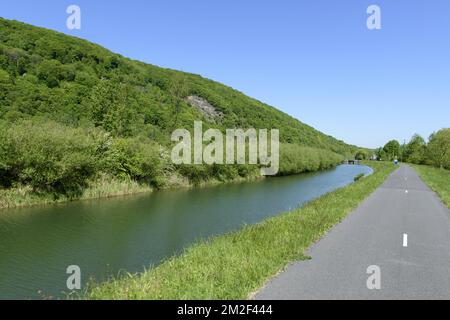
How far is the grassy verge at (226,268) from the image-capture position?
7863 mm

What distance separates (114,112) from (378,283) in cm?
4718

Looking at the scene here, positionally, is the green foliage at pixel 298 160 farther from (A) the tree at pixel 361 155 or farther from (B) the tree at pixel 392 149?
(A) the tree at pixel 361 155

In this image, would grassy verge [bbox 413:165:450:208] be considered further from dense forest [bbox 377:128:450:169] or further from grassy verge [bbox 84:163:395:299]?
dense forest [bbox 377:128:450:169]

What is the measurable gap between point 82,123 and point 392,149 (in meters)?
146

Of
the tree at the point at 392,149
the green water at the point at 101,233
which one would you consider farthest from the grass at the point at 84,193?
the tree at the point at 392,149

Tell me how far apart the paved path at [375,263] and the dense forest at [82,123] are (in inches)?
→ 804

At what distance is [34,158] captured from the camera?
25.3 metres

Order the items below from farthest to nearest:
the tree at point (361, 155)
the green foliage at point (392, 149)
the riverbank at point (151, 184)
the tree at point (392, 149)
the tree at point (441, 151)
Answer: the tree at point (361, 155) → the tree at point (392, 149) → the green foliage at point (392, 149) → the tree at point (441, 151) → the riverbank at point (151, 184)

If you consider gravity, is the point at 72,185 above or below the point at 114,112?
below

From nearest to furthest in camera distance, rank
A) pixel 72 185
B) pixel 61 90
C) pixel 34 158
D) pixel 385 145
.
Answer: pixel 34 158
pixel 72 185
pixel 61 90
pixel 385 145

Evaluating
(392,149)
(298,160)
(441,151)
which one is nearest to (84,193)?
(298,160)

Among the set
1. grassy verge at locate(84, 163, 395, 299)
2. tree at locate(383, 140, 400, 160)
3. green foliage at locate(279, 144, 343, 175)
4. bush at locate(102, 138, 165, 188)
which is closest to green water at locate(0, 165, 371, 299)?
grassy verge at locate(84, 163, 395, 299)
